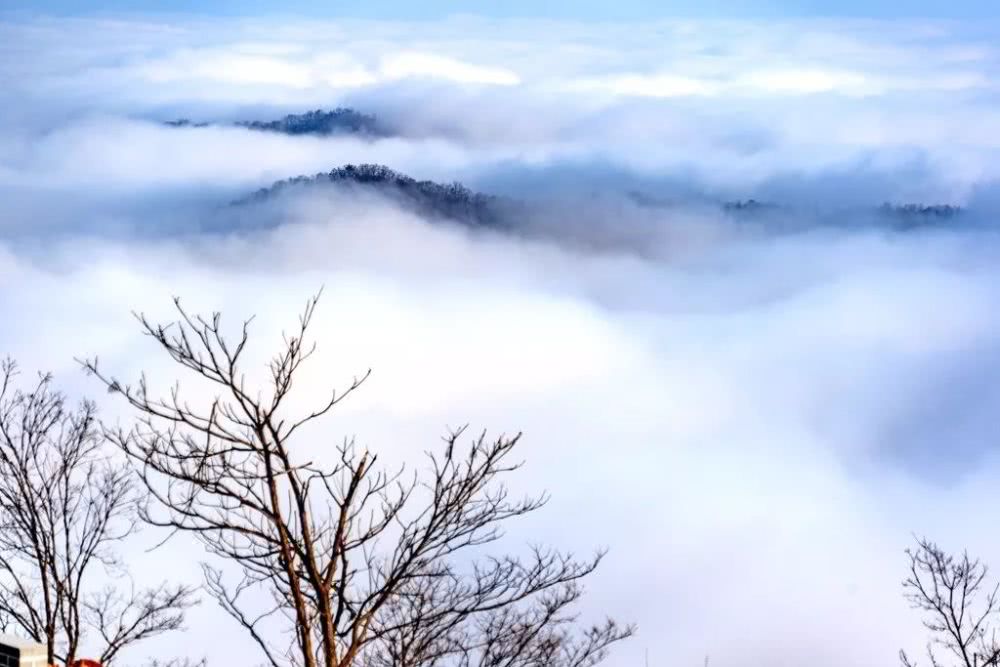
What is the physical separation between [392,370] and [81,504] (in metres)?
174

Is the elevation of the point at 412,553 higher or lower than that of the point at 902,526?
lower

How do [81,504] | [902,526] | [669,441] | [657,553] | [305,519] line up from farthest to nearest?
[669,441]
[902,526]
[657,553]
[81,504]
[305,519]

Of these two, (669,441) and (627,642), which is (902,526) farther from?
(627,642)

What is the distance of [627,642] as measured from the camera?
89625 millimetres

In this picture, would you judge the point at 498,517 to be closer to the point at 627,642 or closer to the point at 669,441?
the point at 627,642

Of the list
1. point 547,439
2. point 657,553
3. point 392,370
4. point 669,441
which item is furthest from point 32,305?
point 657,553

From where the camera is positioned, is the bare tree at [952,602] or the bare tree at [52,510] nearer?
the bare tree at [52,510]

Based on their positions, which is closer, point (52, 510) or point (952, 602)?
point (52, 510)

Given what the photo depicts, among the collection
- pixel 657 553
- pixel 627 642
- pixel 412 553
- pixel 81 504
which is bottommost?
pixel 412 553

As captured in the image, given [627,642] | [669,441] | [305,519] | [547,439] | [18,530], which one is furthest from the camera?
[669,441]

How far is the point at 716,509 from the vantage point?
14825 centimetres

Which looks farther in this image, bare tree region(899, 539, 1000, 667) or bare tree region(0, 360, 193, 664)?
bare tree region(899, 539, 1000, 667)

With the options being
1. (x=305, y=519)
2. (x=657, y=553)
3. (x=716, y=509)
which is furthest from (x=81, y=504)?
(x=716, y=509)

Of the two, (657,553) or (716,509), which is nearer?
(657,553)
